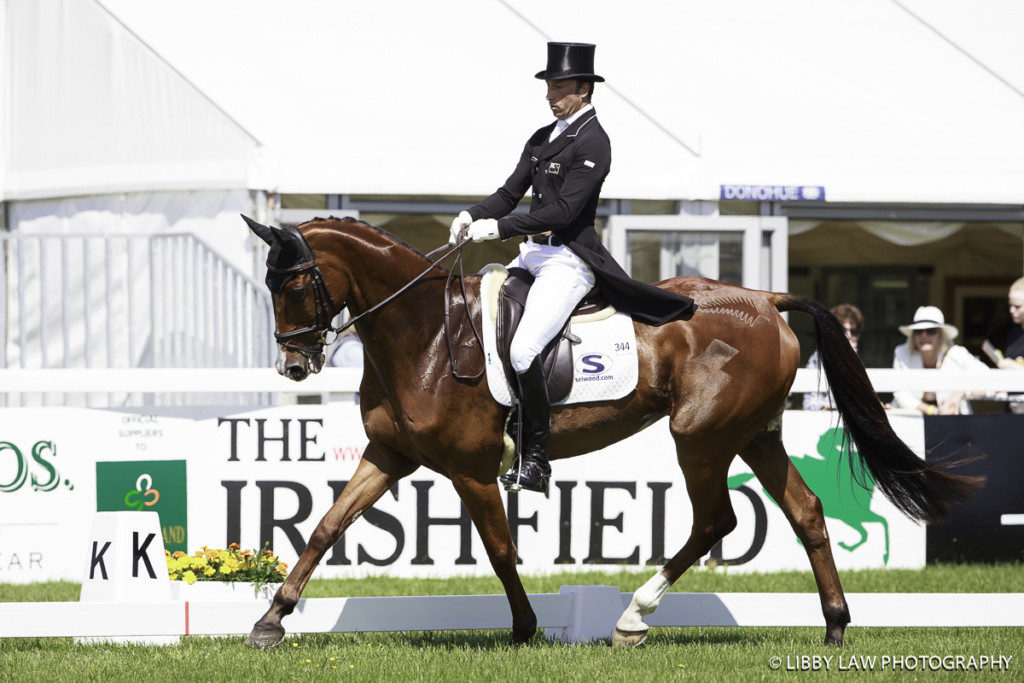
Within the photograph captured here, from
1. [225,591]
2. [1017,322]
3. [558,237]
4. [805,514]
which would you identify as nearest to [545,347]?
[558,237]

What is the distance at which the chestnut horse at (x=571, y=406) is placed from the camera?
5172 millimetres

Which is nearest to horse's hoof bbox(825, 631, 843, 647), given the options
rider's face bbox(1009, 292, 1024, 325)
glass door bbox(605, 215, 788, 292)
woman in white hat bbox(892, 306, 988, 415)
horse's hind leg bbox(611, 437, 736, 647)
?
horse's hind leg bbox(611, 437, 736, 647)

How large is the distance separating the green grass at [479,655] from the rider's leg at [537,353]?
2.56 feet

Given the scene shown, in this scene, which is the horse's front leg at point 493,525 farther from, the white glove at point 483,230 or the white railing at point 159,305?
the white railing at point 159,305

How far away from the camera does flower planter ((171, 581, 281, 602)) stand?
600 centimetres

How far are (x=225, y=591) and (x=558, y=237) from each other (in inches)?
96.0

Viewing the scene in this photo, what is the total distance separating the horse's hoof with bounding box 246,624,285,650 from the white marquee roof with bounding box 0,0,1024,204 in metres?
4.78

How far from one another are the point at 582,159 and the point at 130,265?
4.78m

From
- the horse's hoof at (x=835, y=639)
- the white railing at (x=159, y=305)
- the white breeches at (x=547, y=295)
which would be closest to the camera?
the white breeches at (x=547, y=295)

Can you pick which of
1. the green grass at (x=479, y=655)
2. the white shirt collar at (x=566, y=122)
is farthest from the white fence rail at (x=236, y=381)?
the white shirt collar at (x=566, y=122)

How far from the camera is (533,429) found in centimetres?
524

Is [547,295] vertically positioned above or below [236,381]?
above

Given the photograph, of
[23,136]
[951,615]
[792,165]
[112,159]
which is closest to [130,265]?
[112,159]

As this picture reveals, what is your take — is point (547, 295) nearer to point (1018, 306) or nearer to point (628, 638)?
point (628, 638)
